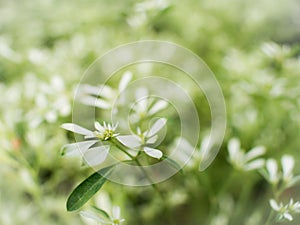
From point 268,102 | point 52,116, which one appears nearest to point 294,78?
point 268,102

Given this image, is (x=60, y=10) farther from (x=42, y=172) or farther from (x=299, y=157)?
(x=299, y=157)

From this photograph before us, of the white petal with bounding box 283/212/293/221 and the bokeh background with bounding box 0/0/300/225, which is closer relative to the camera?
the white petal with bounding box 283/212/293/221

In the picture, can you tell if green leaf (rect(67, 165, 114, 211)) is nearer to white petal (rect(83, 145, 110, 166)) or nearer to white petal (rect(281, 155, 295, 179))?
white petal (rect(83, 145, 110, 166))

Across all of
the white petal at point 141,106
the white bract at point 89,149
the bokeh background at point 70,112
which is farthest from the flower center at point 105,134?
the bokeh background at point 70,112

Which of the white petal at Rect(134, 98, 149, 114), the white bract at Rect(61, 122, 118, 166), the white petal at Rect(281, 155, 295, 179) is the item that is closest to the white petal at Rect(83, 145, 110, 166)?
the white bract at Rect(61, 122, 118, 166)

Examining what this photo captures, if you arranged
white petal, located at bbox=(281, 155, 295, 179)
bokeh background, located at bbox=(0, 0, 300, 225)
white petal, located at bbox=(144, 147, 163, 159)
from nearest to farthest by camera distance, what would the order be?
white petal, located at bbox=(144, 147, 163, 159), white petal, located at bbox=(281, 155, 295, 179), bokeh background, located at bbox=(0, 0, 300, 225)

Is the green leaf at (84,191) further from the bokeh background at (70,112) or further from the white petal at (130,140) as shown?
the bokeh background at (70,112)
